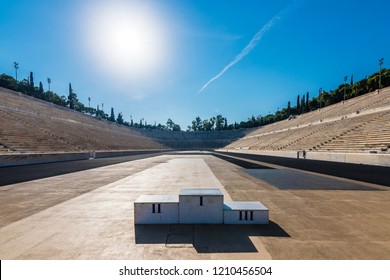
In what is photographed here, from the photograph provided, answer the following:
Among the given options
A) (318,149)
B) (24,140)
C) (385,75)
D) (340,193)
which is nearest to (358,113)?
(318,149)

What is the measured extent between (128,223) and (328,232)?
16.4 ft

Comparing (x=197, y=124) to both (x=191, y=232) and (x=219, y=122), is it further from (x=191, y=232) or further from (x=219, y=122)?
(x=191, y=232)

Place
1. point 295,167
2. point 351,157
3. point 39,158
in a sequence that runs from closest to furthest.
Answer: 1. point 295,167
2. point 351,157
3. point 39,158

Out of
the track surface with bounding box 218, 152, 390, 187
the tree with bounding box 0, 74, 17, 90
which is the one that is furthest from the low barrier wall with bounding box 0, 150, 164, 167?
the tree with bounding box 0, 74, 17, 90

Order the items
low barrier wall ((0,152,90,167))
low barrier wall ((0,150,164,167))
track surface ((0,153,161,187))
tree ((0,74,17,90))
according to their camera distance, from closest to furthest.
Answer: track surface ((0,153,161,187))
low barrier wall ((0,152,90,167))
low barrier wall ((0,150,164,167))
tree ((0,74,17,90))

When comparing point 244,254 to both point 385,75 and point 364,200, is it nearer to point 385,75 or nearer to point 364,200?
point 364,200

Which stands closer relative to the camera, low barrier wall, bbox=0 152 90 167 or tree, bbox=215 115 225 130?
low barrier wall, bbox=0 152 90 167

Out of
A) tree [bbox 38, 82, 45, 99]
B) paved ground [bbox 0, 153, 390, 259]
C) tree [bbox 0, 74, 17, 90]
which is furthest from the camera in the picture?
tree [bbox 38, 82, 45, 99]

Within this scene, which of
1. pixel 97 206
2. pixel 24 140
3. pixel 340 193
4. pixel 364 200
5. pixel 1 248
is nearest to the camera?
pixel 1 248

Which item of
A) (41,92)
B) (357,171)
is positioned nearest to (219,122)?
(41,92)

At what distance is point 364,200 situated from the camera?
7230 mm

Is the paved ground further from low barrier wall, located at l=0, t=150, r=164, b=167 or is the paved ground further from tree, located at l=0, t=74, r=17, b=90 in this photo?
tree, located at l=0, t=74, r=17, b=90

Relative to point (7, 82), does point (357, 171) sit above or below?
below

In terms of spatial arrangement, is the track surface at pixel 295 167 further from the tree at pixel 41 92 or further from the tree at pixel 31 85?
the tree at pixel 41 92
